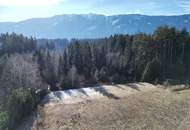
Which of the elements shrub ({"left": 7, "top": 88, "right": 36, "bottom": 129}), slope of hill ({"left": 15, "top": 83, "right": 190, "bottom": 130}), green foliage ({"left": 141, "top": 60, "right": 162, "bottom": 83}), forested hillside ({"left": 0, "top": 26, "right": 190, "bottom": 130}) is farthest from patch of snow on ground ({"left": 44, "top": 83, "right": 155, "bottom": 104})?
forested hillside ({"left": 0, "top": 26, "right": 190, "bottom": 130})

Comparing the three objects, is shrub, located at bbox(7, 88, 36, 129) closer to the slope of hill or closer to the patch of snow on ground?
the slope of hill

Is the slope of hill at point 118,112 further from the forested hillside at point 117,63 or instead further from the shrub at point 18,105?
the forested hillside at point 117,63

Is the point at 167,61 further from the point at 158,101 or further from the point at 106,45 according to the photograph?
the point at 158,101

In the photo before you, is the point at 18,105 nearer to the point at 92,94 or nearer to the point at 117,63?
the point at 92,94

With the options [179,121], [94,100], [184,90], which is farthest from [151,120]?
[184,90]

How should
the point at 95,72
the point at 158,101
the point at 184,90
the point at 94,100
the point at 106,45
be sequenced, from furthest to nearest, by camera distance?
the point at 106,45 → the point at 95,72 → the point at 184,90 → the point at 94,100 → the point at 158,101

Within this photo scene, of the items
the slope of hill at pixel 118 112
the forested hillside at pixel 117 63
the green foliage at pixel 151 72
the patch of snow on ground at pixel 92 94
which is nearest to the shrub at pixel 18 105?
the slope of hill at pixel 118 112
